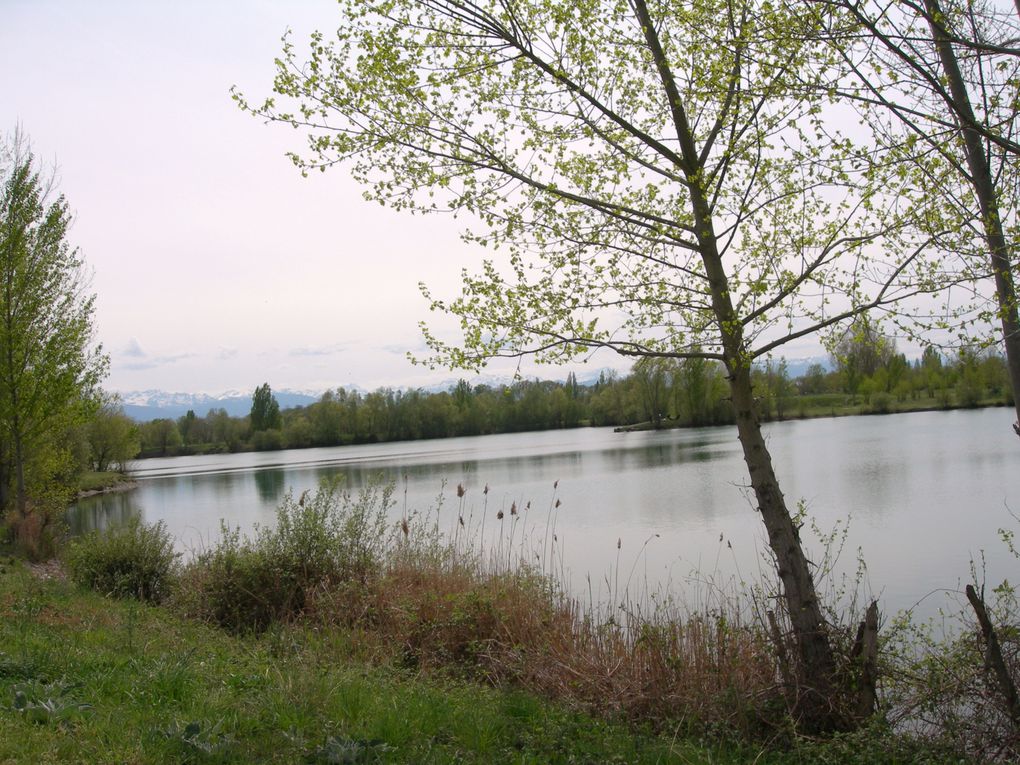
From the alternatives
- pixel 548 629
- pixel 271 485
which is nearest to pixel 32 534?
pixel 548 629

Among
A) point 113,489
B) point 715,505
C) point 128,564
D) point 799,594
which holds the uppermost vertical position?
point 799,594

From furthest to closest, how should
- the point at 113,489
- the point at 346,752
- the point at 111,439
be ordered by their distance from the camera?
the point at 111,439, the point at 113,489, the point at 346,752

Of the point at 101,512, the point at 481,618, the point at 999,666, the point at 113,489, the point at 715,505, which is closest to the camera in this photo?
the point at 999,666

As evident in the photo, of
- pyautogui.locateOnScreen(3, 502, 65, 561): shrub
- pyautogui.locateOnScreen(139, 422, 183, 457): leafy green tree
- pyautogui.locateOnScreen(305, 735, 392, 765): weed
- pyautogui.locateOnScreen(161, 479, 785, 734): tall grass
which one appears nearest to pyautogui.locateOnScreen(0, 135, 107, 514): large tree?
pyautogui.locateOnScreen(3, 502, 65, 561): shrub

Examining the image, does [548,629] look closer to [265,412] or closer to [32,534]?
[32,534]

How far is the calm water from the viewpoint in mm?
12031

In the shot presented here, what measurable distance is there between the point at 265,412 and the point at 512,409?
3108 cm

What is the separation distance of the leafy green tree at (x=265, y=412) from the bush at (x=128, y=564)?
86393 mm

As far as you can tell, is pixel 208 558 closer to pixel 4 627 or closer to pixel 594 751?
pixel 4 627

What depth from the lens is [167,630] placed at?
8.45 meters

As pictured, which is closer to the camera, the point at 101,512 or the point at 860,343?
the point at 860,343

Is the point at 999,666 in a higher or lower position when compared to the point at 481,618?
higher

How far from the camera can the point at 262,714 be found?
4707 millimetres

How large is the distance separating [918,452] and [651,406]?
44583mm
